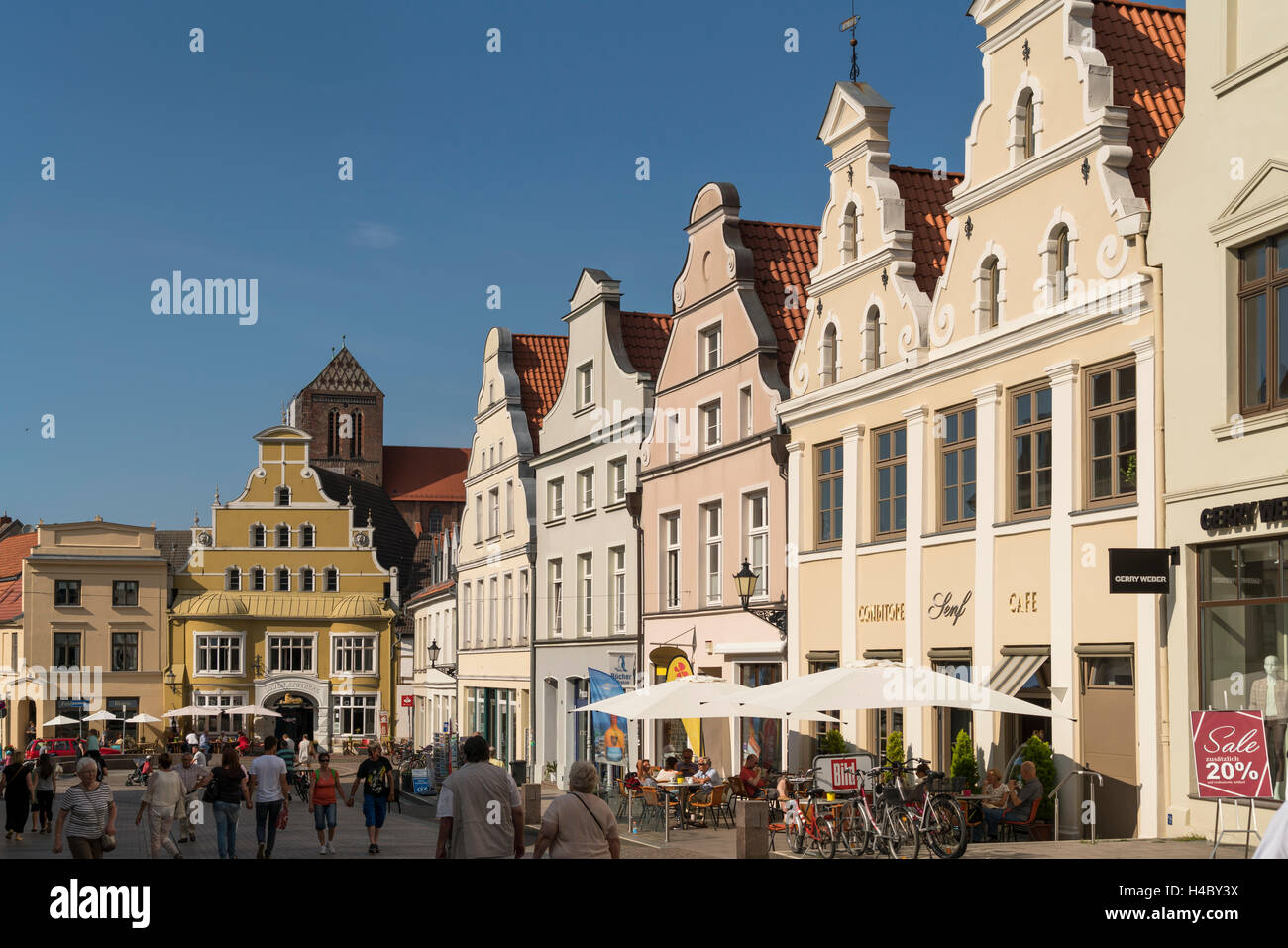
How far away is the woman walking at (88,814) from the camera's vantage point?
1400cm

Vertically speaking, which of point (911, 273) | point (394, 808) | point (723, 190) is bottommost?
point (394, 808)

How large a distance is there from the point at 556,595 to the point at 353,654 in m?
33.4

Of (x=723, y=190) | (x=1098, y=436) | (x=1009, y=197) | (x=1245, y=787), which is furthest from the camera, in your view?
(x=723, y=190)

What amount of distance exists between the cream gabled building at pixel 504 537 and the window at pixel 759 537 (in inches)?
596

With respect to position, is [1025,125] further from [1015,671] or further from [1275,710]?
[1275,710]

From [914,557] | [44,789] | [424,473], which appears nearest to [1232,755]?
[914,557]

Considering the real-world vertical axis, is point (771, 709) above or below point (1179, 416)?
below

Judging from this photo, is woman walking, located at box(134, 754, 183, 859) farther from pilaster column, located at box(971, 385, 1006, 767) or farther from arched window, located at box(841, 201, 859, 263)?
arched window, located at box(841, 201, 859, 263)

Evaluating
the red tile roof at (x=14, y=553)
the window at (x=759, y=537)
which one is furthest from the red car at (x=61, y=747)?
the window at (x=759, y=537)

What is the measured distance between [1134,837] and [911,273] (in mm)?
10144

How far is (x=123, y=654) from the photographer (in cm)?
7181
